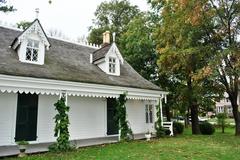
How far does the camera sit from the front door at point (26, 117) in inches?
535

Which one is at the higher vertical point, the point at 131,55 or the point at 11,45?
the point at 131,55

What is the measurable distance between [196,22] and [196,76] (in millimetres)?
3681

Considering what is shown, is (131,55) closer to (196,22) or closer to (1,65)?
(196,22)

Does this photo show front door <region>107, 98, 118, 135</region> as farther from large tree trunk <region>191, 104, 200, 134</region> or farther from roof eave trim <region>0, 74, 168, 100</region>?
large tree trunk <region>191, 104, 200, 134</region>

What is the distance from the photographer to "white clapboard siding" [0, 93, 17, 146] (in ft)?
43.0

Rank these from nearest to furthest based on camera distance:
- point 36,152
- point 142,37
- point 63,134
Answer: point 36,152 → point 63,134 → point 142,37

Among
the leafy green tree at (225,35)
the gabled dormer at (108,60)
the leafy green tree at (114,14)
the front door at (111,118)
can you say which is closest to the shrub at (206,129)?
the leafy green tree at (225,35)

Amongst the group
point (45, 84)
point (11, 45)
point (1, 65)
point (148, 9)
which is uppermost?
point (148, 9)

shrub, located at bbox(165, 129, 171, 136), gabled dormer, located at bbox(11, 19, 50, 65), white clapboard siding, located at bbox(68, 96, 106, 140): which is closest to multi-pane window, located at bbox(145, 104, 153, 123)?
shrub, located at bbox(165, 129, 171, 136)

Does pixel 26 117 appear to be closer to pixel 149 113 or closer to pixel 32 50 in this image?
pixel 32 50

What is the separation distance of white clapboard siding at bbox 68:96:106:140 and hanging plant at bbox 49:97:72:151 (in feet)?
9.34

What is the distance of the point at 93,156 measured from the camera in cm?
1094

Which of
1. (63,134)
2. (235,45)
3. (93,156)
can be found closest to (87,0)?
(93,156)

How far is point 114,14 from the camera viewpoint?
4031 centimetres
